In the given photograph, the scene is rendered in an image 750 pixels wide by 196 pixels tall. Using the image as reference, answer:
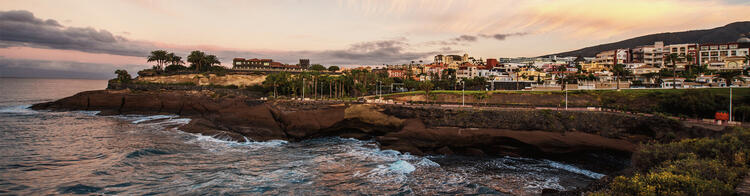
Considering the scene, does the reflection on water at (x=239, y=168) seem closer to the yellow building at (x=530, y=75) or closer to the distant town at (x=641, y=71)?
the distant town at (x=641, y=71)

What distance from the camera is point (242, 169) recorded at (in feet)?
81.0

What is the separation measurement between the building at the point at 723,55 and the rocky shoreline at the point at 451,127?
79.7 meters

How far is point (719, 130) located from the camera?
938 inches

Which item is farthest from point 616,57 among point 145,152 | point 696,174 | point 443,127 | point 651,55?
point 145,152

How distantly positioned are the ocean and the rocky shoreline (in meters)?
1.91

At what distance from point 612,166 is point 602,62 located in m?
112

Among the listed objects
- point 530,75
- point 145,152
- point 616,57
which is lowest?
point 145,152

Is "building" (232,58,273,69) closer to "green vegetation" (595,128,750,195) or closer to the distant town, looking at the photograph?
the distant town

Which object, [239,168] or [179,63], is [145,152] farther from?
[179,63]

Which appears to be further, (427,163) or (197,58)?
(197,58)

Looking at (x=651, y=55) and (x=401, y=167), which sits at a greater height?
(x=651, y=55)

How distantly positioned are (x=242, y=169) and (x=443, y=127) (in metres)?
21.2

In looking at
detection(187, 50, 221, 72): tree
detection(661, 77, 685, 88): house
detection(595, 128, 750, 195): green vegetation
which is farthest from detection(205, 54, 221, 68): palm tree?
detection(661, 77, 685, 88): house

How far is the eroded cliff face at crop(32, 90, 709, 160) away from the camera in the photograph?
29.0 meters
